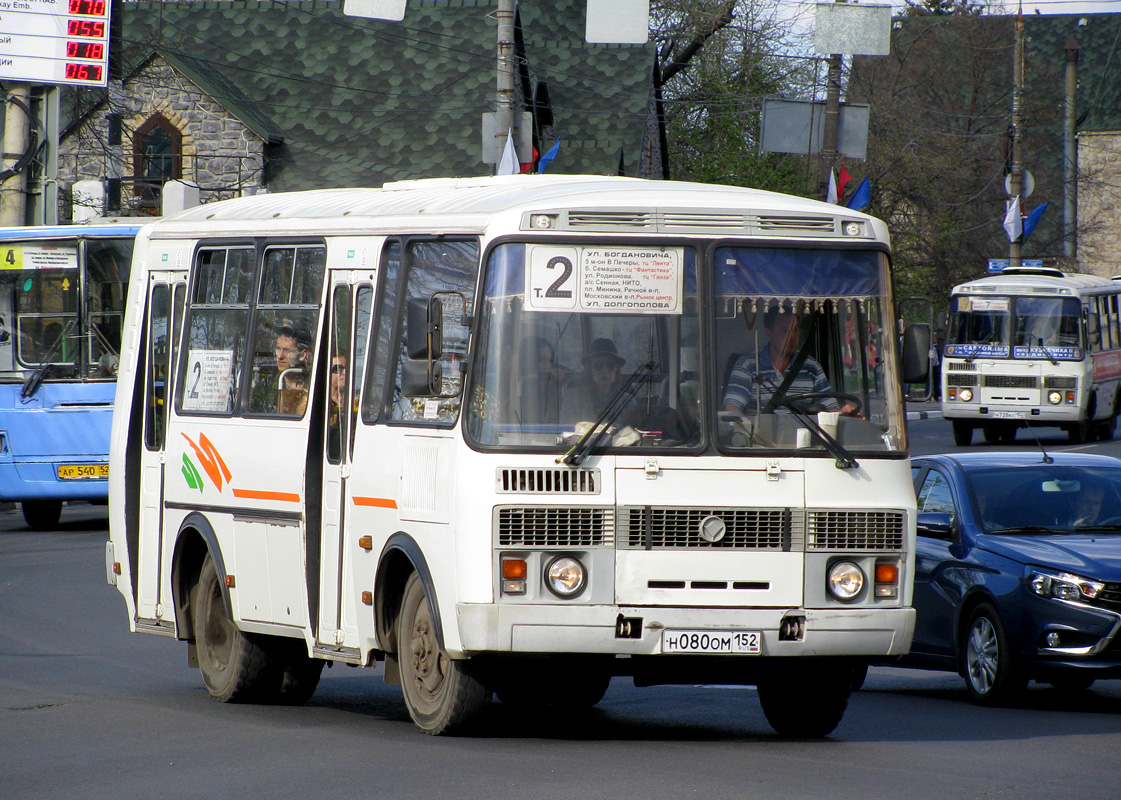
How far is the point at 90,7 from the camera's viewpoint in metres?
21.7

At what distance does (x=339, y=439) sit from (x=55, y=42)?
13.7 metres

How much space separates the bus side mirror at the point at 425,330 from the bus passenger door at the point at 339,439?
99cm

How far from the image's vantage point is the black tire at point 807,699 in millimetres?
8961

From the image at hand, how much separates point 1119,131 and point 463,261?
71.7 meters

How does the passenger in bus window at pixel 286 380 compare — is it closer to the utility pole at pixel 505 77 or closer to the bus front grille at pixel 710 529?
the bus front grille at pixel 710 529

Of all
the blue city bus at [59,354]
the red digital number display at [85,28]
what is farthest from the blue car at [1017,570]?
the red digital number display at [85,28]

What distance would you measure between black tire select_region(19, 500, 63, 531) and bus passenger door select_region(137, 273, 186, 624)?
1066 centimetres

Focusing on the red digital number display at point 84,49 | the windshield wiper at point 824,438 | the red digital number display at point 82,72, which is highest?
the red digital number display at point 84,49

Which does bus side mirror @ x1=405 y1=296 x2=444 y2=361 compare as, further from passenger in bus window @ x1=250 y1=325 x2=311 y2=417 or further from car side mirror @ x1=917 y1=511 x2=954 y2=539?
car side mirror @ x1=917 y1=511 x2=954 y2=539

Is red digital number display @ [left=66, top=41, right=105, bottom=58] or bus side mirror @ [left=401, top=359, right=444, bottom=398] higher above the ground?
red digital number display @ [left=66, top=41, right=105, bottom=58]

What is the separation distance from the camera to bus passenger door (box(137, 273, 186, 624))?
11.0 metres

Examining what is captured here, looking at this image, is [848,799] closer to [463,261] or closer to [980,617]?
[463,261]

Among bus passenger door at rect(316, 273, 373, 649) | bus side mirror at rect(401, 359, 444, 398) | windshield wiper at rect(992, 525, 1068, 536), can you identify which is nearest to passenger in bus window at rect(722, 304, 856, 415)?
bus side mirror at rect(401, 359, 444, 398)

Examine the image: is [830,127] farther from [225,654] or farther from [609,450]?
[609,450]
